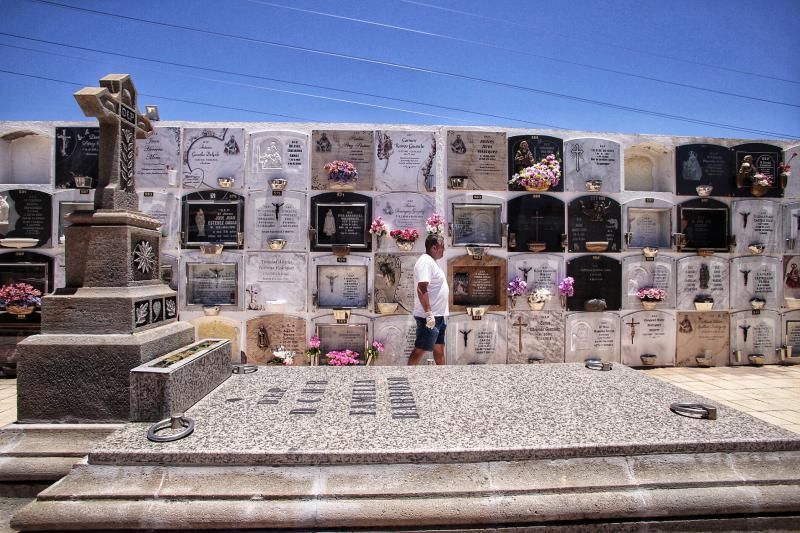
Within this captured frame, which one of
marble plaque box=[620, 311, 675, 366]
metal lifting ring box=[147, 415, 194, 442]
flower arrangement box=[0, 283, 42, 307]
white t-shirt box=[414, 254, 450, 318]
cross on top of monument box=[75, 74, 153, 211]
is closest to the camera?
metal lifting ring box=[147, 415, 194, 442]

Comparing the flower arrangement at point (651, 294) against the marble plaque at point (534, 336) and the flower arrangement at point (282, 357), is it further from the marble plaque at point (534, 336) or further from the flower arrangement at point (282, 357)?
the flower arrangement at point (282, 357)

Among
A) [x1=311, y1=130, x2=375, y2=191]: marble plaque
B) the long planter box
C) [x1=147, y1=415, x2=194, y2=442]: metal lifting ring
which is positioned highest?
[x1=311, y1=130, x2=375, y2=191]: marble plaque

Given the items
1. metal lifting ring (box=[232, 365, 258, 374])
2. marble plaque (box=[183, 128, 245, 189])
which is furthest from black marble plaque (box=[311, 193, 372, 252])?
metal lifting ring (box=[232, 365, 258, 374])

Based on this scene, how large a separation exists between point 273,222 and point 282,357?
199 cm

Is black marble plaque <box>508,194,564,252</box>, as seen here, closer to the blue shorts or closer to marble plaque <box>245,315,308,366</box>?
the blue shorts

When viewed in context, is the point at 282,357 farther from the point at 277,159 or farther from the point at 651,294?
the point at 651,294

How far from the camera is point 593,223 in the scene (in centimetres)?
698

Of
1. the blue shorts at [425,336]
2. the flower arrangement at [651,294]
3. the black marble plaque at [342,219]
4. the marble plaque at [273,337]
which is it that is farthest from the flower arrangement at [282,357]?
the flower arrangement at [651,294]

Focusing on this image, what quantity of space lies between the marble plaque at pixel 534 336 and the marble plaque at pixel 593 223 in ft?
3.91

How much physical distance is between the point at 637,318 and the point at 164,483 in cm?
686

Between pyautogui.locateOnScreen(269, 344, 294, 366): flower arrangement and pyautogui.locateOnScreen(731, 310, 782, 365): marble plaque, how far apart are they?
6.88 metres

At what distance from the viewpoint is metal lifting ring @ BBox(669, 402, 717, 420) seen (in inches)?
102

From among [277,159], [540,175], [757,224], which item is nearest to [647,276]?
[757,224]

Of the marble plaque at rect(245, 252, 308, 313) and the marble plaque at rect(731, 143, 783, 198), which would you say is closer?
the marble plaque at rect(245, 252, 308, 313)
